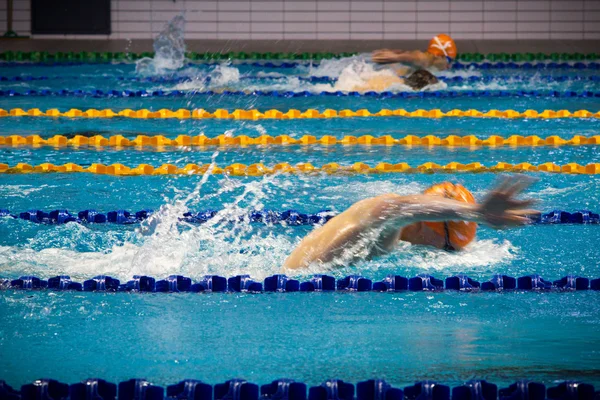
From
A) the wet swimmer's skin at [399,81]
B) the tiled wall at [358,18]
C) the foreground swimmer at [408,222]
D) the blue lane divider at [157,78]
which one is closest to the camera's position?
the foreground swimmer at [408,222]

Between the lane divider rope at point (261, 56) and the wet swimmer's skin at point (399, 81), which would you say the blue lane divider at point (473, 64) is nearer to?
the lane divider rope at point (261, 56)

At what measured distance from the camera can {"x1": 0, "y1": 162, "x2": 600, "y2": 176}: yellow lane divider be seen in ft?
20.2

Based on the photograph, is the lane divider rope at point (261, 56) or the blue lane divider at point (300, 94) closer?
the blue lane divider at point (300, 94)

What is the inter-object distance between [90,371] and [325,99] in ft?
20.9

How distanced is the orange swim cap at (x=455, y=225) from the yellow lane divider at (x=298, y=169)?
2105 millimetres

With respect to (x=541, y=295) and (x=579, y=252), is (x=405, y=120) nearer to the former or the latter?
(x=579, y=252)

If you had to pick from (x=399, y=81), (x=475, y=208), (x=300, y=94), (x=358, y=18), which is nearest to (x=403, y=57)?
(x=399, y=81)

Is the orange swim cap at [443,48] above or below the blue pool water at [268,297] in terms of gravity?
above

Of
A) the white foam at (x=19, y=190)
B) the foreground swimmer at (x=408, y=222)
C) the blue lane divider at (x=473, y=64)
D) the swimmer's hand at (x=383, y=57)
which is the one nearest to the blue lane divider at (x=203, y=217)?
the white foam at (x=19, y=190)

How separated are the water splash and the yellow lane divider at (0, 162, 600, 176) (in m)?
4.70

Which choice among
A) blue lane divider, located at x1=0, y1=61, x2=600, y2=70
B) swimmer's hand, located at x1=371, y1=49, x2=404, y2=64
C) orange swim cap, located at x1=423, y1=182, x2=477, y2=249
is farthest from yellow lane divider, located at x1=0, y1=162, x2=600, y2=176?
blue lane divider, located at x1=0, y1=61, x2=600, y2=70

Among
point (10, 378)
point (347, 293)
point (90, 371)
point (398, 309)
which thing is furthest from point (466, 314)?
point (10, 378)

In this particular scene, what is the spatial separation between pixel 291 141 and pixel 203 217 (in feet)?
7.54

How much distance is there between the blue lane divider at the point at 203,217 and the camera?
500cm
